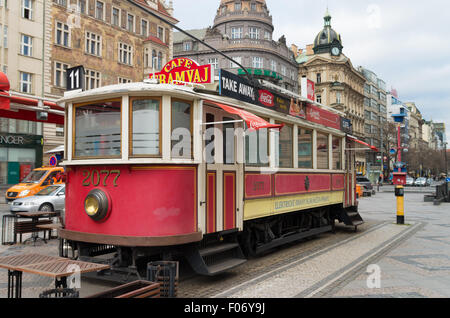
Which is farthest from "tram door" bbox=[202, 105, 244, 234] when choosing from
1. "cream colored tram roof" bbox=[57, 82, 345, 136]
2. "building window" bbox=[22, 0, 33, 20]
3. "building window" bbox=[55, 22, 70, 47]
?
"building window" bbox=[55, 22, 70, 47]

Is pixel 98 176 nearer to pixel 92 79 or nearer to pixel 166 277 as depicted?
pixel 166 277

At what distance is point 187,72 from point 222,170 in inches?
72.7

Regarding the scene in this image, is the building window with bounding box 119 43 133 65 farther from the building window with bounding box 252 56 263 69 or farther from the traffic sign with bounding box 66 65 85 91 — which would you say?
the traffic sign with bounding box 66 65 85 91

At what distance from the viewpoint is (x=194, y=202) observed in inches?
245

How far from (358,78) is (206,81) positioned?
2920 inches

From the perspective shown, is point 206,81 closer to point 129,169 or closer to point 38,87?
point 129,169

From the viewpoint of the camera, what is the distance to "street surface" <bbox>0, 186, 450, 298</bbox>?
607 centimetres

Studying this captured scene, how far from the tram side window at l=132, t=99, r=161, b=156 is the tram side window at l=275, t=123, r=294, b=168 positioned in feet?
11.1

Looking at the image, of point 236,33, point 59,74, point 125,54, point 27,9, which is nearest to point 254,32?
point 236,33

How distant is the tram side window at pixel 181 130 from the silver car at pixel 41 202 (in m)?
11.0
